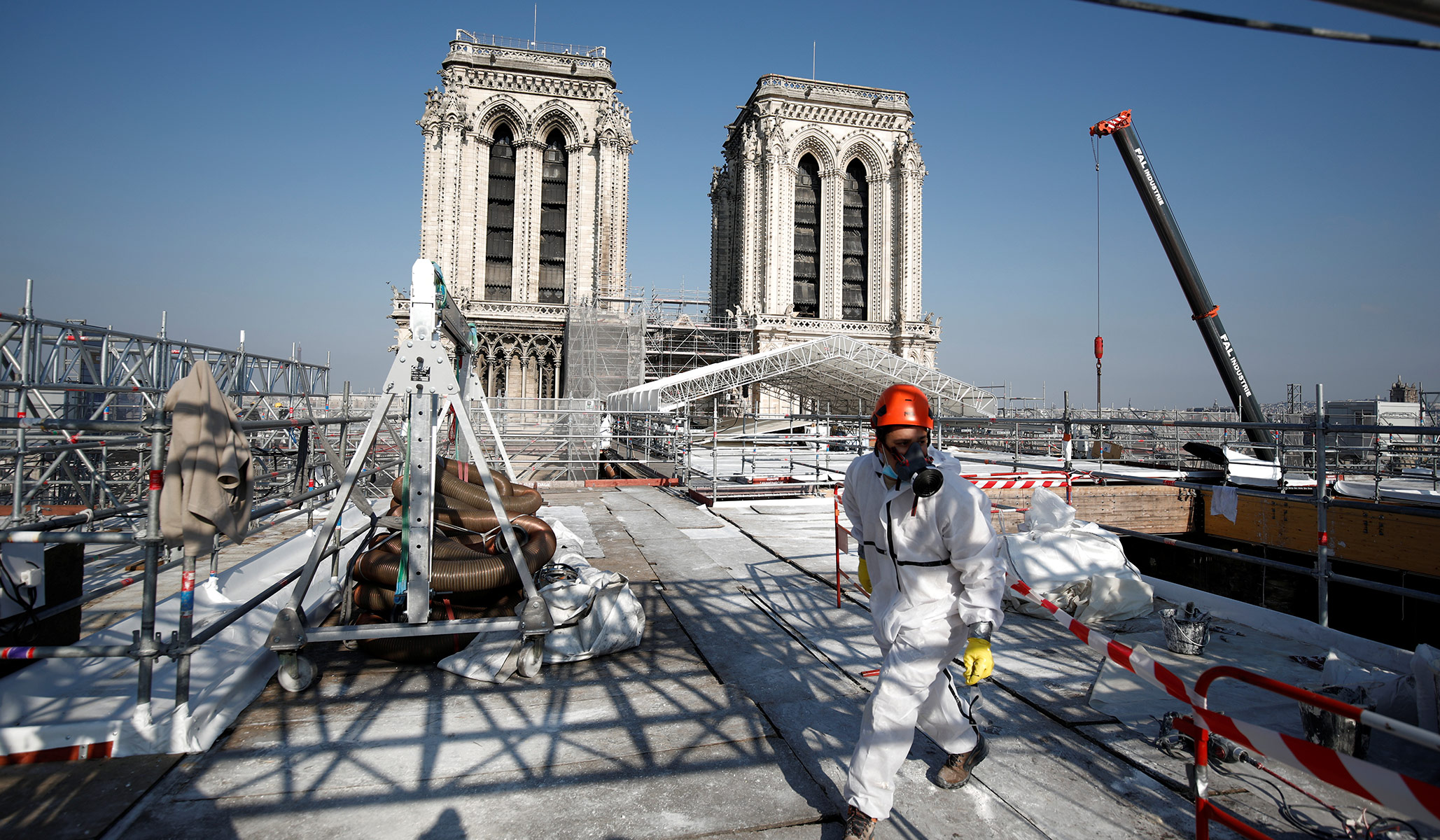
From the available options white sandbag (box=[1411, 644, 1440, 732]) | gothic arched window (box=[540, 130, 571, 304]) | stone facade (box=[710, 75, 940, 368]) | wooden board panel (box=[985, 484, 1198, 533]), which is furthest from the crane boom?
gothic arched window (box=[540, 130, 571, 304])

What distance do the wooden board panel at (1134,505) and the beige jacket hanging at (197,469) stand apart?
11.3 m

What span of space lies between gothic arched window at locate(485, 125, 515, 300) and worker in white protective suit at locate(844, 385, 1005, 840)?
43.5 meters

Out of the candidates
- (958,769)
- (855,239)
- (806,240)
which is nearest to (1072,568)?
(958,769)

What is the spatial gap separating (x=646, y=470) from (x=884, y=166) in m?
36.7

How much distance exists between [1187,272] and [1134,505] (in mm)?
7255

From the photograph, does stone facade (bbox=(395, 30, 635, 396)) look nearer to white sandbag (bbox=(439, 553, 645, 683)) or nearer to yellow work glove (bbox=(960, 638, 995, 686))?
white sandbag (bbox=(439, 553, 645, 683))

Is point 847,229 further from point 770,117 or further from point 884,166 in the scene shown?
point 770,117

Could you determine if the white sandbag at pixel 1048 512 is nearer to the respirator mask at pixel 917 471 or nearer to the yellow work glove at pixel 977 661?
the yellow work glove at pixel 977 661

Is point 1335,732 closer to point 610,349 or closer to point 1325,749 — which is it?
point 1325,749

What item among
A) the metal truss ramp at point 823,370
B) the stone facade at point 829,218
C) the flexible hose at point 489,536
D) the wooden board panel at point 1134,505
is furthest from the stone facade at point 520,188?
the flexible hose at point 489,536

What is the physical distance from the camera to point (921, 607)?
2.72 m

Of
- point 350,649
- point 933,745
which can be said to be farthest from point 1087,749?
point 350,649

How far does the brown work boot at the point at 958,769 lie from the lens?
2811 mm

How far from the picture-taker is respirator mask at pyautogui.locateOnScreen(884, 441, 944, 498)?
255cm
